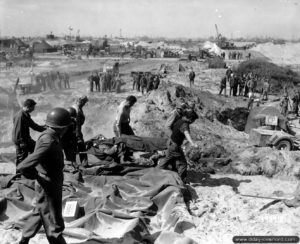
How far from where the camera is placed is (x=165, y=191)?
7117 mm

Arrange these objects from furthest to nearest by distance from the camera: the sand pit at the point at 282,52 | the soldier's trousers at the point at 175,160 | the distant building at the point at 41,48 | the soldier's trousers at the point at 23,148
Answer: the sand pit at the point at 282,52 → the distant building at the point at 41,48 → the soldier's trousers at the point at 175,160 → the soldier's trousers at the point at 23,148

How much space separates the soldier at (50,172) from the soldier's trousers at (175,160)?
342 cm

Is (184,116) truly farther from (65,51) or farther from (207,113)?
(65,51)

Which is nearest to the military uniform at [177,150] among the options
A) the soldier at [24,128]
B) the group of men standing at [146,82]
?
the soldier at [24,128]

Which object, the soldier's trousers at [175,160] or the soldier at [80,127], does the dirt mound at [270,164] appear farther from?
the soldier at [80,127]

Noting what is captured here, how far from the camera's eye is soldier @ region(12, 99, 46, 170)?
24.3 ft

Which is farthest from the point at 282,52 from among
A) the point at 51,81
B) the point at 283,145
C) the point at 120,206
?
the point at 120,206

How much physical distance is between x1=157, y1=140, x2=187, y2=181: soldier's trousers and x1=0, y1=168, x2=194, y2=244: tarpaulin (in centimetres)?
26

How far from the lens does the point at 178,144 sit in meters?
7.80

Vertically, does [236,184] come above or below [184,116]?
below

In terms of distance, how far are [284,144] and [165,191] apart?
6.70 metres

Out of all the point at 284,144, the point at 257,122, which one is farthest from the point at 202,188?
the point at 257,122

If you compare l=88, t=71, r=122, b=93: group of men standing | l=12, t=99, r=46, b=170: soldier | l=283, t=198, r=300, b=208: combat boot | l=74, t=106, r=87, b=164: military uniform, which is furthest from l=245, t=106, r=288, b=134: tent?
l=12, t=99, r=46, b=170: soldier

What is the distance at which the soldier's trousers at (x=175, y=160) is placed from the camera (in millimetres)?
7816
